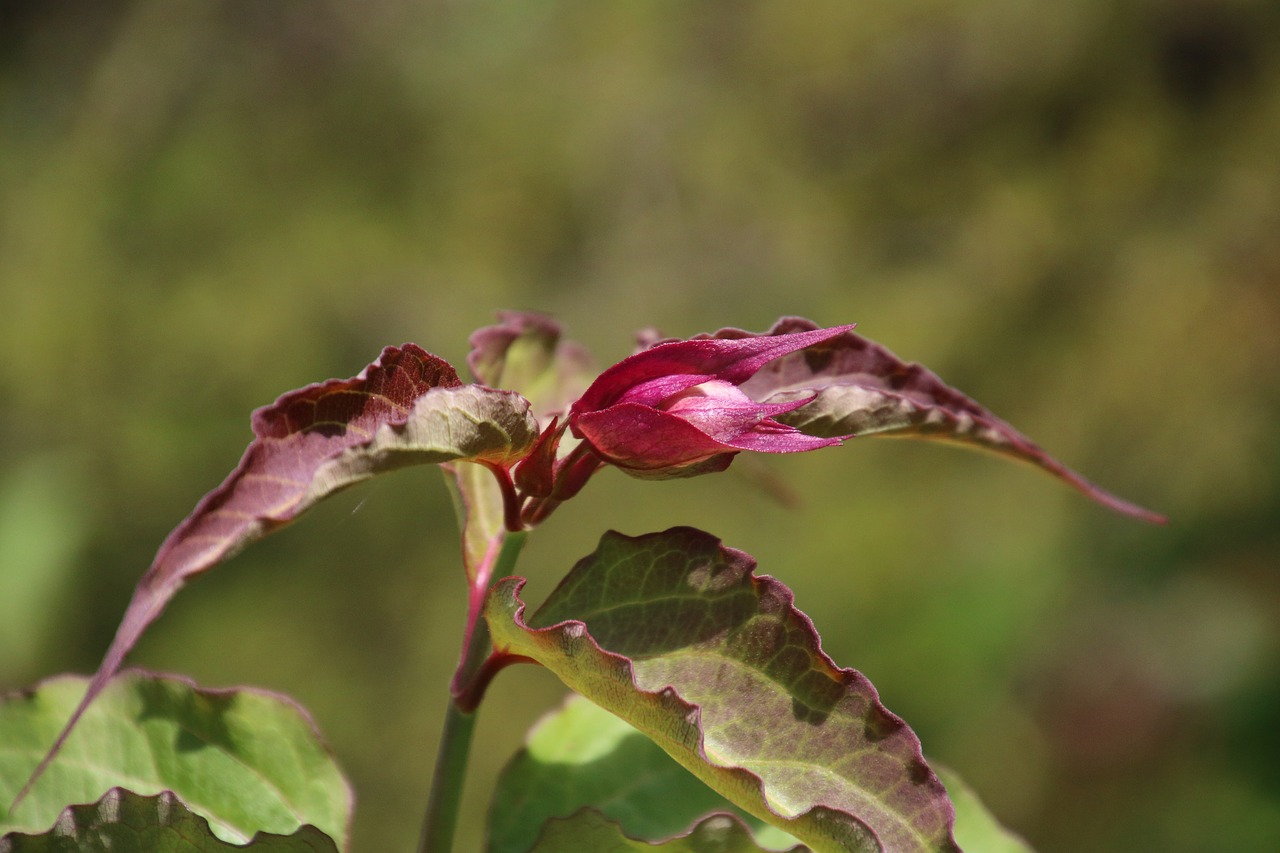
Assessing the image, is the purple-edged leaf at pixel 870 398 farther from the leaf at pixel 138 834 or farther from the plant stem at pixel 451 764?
the leaf at pixel 138 834

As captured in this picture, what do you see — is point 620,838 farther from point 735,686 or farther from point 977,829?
point 977,829

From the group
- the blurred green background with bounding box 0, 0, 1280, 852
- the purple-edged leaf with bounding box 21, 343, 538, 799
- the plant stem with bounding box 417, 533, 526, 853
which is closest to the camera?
the purple-edged leaf with bounding box 21, 343, 538, 799

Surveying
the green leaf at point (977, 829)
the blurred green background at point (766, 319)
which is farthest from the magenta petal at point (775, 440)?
the blurred green background at point (766, 319)

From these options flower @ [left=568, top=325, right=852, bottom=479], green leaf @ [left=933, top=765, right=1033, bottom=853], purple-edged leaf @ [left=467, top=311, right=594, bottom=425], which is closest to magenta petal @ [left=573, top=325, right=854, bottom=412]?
flower @ [left=568, top=325, right=852, bottom=479]

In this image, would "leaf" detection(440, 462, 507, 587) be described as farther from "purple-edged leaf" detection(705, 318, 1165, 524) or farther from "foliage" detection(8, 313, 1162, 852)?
"purple-edged leaf" detection(705, 318, 1165, 524)

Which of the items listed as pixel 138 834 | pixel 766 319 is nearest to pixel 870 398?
pixel 138 834
